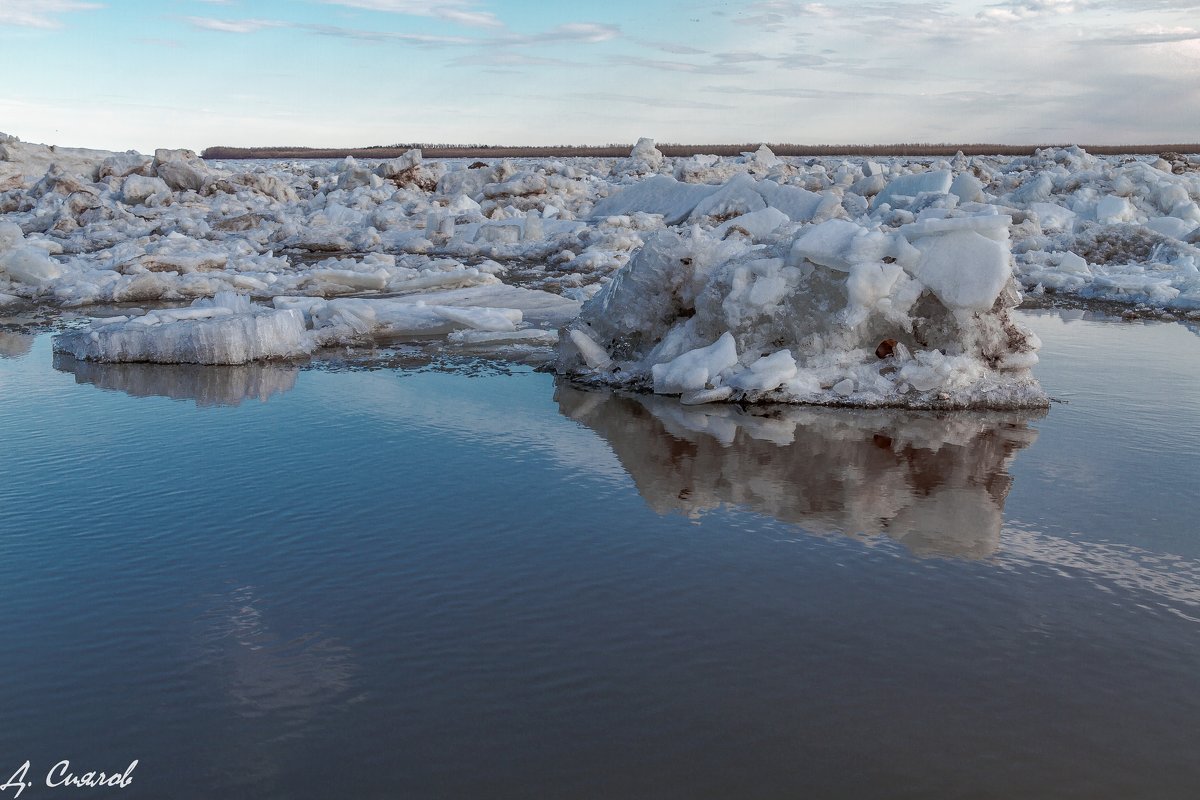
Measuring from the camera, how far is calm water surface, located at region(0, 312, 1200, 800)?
9.14ft

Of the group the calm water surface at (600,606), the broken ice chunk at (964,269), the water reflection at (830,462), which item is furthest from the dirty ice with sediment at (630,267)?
the calm water surface at (600,606)

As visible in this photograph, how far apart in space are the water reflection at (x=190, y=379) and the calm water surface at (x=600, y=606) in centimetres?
82

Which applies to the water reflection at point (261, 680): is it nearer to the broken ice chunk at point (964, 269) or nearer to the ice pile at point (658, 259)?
the ice pile at point (658, 259)

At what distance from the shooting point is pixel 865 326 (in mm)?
7125

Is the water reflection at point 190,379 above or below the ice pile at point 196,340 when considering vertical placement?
below

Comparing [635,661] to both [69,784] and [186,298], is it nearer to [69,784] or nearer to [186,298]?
[69,784]

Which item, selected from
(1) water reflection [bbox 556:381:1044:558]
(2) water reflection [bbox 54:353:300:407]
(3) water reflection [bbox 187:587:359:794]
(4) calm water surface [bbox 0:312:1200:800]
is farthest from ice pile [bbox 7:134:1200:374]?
(3) water reflection [bbox 187:587:359:794]

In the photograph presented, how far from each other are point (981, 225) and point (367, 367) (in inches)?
180

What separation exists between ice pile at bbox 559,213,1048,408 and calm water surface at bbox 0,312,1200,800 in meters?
0.49

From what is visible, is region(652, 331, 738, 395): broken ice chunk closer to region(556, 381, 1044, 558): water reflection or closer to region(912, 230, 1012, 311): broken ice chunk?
region(556, 381, 1044, 558): water reflection

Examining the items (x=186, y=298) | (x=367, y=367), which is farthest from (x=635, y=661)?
(x=186, y=298)

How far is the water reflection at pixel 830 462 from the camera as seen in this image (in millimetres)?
4723

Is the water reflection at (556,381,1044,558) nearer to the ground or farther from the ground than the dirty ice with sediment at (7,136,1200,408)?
nearer to the ground

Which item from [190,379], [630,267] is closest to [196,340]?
[190,379]
